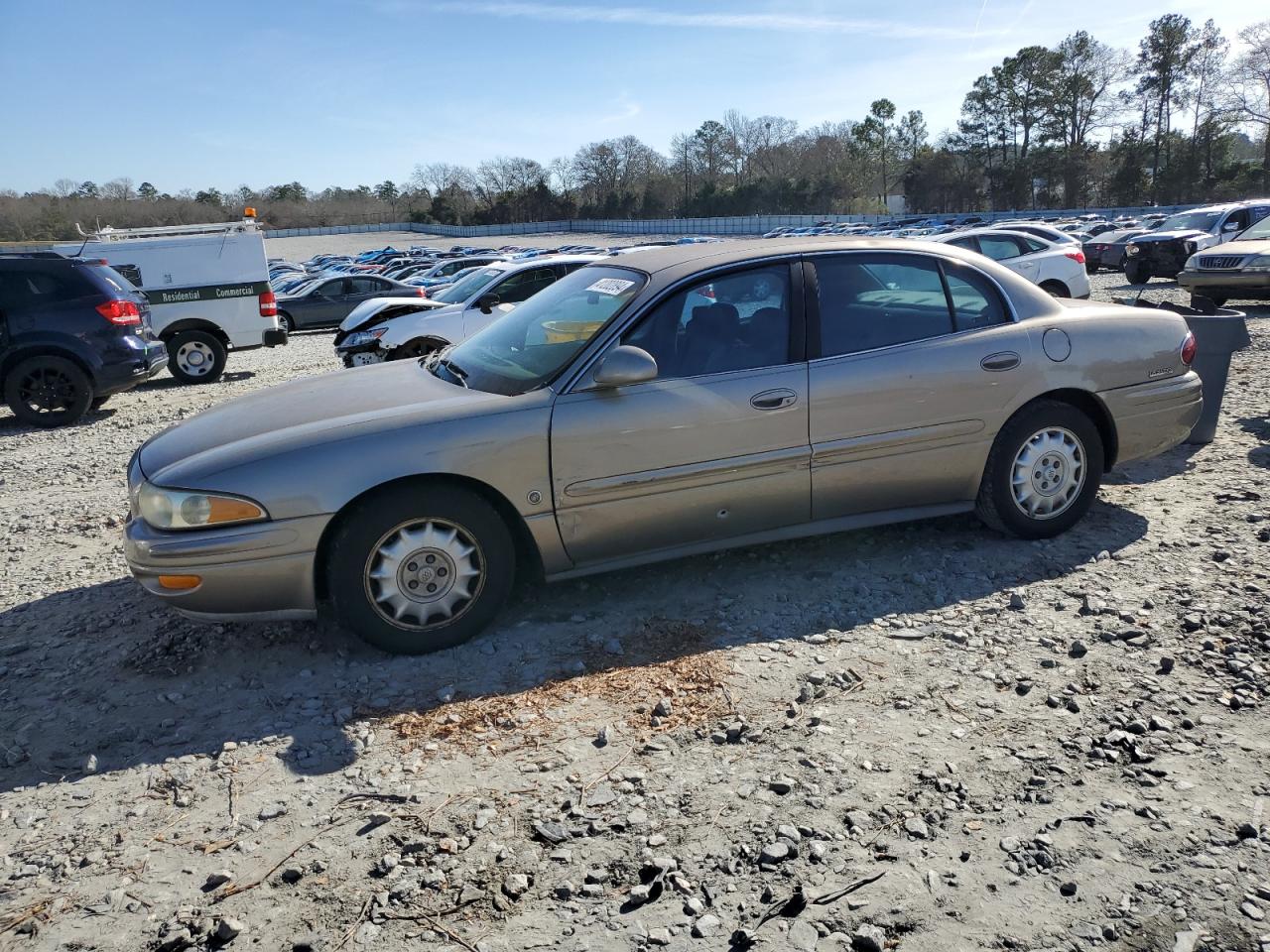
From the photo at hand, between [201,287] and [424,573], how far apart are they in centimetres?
1180

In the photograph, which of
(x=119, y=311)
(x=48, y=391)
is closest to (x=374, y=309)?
(x=119, y=311)

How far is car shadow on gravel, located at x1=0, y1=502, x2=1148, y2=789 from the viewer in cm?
354

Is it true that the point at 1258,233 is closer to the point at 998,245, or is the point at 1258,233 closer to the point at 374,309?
the point at 998,245

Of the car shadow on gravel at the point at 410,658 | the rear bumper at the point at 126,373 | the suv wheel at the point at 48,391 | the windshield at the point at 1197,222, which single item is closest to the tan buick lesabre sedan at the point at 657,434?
the car shadow on gravel at the point at 410,658

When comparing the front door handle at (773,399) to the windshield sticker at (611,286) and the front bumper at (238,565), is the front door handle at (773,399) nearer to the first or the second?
the windshield sticker at (611,286)

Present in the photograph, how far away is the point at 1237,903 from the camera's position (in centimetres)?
242

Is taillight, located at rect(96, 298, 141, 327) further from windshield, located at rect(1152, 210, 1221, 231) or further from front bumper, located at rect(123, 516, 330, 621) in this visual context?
windshield, located at rect(1152, 210, 1221, 231)

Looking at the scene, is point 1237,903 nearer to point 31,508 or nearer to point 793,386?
point 793,386

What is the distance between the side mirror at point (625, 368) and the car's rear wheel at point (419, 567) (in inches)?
29.5

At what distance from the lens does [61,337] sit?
33.1 feet

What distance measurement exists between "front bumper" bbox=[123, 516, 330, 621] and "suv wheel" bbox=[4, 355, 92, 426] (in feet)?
25.0

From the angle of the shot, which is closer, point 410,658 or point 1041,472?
point 410,658

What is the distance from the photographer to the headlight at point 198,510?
3738 mm

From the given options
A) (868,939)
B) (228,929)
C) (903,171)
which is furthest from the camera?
(903,171)
